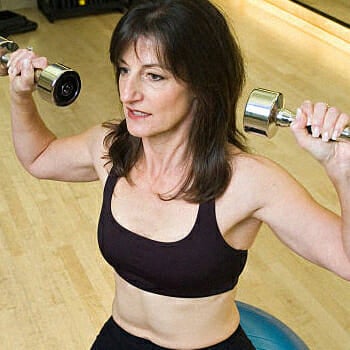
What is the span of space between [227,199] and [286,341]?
638 mm

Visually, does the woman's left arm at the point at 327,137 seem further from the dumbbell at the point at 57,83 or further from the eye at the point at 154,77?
the dumbbell at the point at 57,83

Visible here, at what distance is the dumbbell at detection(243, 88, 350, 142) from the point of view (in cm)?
112

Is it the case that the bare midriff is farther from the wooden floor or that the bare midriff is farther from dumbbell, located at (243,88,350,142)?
the wooden floor

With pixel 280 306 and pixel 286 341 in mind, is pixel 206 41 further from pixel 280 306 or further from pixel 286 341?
pixel 280 306

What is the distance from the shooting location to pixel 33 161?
5.02 feet

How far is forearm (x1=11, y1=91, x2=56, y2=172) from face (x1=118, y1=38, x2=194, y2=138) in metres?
0.31

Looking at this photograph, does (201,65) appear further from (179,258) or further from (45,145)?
(45,145)

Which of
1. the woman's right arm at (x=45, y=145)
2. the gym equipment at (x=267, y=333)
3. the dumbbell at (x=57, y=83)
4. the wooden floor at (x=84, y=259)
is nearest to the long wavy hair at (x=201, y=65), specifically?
the dumbbell at (x=57, y=83)

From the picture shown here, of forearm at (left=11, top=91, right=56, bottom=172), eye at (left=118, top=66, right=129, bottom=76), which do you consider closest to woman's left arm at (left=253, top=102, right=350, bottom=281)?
eye at (left=118, top=66, right=129, bottom=76)

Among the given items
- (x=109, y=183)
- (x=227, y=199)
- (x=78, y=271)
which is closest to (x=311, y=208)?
(x=227, y=199)

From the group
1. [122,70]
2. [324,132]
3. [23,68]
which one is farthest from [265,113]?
[23,68]

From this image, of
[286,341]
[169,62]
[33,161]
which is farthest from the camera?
[286,341]

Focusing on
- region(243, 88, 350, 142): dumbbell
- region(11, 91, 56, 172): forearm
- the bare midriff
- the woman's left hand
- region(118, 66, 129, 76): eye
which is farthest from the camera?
region(11, 91, 56, 172): forearm

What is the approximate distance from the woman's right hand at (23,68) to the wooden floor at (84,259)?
3.54 feet
